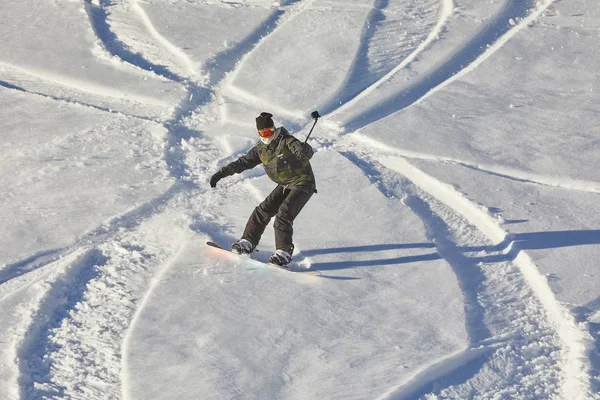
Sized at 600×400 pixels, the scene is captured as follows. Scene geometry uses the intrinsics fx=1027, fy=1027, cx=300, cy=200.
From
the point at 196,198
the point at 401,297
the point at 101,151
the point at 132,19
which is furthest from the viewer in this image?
the point at 132,19

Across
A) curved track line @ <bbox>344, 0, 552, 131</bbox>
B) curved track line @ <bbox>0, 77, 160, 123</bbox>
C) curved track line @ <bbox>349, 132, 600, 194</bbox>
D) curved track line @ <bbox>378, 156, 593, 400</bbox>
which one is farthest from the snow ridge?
curved track line @ <bbox>0, 77, 160, 123</bbox>

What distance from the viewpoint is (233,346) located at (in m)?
6.73

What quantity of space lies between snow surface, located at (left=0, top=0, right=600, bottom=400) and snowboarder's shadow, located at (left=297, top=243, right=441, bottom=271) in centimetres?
2

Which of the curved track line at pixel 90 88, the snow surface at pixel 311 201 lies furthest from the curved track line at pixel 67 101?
the curved track line at pixel 90 88

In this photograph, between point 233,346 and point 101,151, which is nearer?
point 233,346

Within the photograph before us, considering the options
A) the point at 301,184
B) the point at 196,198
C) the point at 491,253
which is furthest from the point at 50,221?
the point at 491,253

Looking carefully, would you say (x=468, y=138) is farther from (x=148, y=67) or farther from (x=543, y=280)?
(x=148, y=67)

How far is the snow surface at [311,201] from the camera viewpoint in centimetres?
663

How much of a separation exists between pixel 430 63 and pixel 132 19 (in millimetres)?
3861

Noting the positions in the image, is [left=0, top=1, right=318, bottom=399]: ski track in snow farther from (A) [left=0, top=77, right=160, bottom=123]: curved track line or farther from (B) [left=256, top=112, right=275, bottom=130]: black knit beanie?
(B) [left=256, top=112, right=275, bottom=130]: black knit beanie

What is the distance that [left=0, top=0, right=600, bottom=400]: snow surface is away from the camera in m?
A: 6.63

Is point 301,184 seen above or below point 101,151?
above

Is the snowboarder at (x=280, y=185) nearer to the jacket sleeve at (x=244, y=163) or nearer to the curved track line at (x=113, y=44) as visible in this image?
the jacket sleeve at (x=244, y=163)

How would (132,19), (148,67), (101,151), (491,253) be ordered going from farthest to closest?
(132,19), (148,67), (101,151), (491,253)
